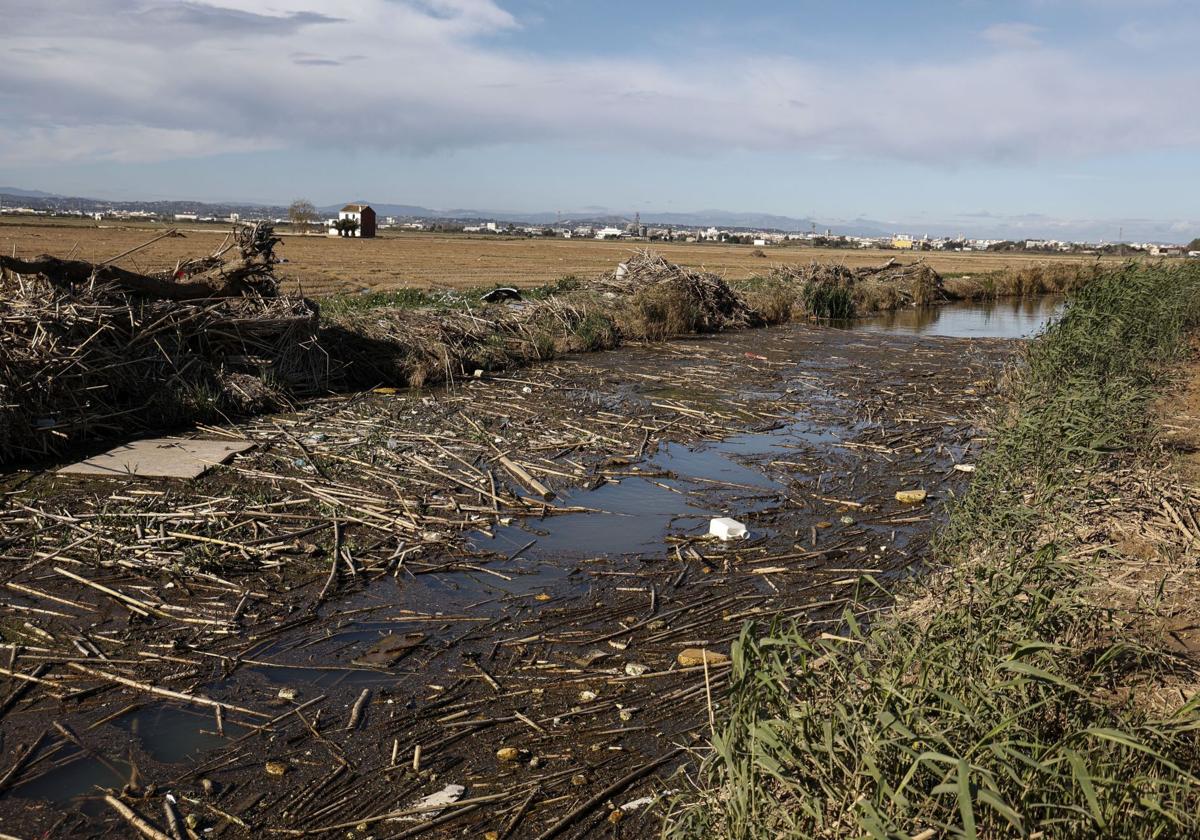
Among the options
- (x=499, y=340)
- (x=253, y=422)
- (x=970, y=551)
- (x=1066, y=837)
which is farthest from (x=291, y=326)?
(x=1066, y=837)

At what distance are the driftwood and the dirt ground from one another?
2.38m

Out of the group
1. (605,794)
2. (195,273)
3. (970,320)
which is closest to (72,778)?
(605,794)

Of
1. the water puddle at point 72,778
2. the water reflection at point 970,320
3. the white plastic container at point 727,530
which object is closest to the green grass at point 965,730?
the white plastic container at point 727,530

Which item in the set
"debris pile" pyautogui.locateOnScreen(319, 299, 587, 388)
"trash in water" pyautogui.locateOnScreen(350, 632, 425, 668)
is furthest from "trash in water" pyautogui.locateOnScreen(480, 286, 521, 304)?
"trash in water" pyautogui.locateOnScreen(350, 632, 425, 668)

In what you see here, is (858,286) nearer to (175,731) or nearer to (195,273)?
(195,273)

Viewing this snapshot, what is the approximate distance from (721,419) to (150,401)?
668 centimetres

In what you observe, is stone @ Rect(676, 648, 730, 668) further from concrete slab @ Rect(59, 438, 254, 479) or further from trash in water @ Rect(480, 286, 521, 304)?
trash in water @ Rect(480, 286, 521, 304)

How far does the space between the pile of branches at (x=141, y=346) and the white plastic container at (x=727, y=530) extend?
6.01m

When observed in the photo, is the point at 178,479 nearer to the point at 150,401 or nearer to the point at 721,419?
the point at 150,401

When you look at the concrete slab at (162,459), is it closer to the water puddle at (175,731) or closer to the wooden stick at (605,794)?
the water puddle at (175,731)

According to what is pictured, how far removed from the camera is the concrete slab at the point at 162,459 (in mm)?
8070

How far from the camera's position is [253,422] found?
33.7ft

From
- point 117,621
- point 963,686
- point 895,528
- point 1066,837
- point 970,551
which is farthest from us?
point 895,528

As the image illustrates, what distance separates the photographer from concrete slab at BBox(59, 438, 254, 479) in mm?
8070
